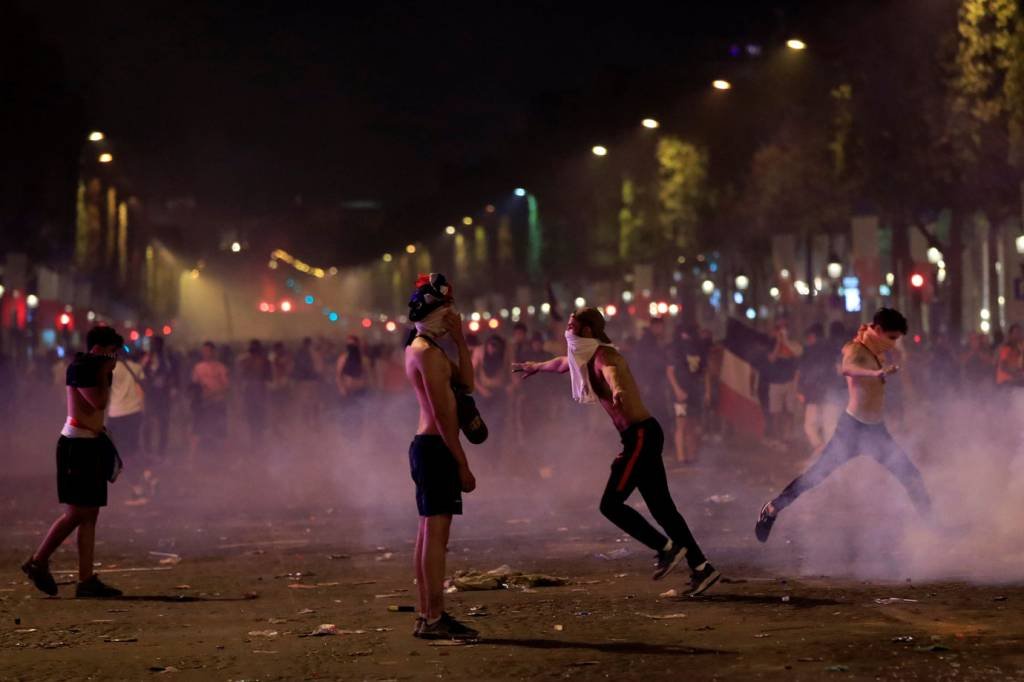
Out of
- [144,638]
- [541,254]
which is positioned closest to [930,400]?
[144,638]

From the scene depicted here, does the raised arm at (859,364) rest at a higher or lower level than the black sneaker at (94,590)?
higher

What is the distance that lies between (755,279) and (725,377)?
4292 cm

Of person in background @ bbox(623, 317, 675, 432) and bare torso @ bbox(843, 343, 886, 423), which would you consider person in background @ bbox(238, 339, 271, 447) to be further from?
bare torso @ bbox(843, 343, 886, 423)

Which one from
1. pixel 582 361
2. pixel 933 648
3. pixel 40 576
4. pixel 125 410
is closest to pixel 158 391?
pixel 125 410

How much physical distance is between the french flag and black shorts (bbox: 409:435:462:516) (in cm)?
1681

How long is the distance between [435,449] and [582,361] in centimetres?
158

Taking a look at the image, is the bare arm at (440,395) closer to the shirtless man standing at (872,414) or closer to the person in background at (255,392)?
the shirtless man standing at (872,414)

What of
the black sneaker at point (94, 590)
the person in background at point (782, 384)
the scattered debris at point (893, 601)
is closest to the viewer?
the scattered debris at point (893, 601)

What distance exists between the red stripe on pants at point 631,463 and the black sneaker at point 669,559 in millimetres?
417

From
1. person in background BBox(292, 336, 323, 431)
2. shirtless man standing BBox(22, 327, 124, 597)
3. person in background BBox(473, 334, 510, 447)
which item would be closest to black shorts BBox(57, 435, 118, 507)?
shirtless man standing BBox(22, 327, 124, 597)

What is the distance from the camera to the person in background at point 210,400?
23.4 meters

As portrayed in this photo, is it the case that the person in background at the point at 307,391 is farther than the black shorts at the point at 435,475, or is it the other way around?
the person in background at the point at 307,391

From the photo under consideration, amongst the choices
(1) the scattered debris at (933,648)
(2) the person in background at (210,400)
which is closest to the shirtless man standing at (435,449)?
(1) the scattered debris at (933,648)

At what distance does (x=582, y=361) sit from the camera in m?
9.88
